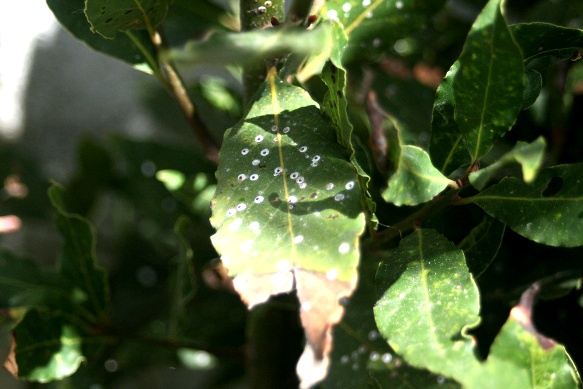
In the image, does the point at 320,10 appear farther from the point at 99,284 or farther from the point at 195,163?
the point at 99,284

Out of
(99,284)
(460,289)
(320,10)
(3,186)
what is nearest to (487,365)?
(460,289)

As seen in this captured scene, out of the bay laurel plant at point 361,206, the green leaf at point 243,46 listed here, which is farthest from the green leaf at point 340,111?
the green leaf at point 243,46

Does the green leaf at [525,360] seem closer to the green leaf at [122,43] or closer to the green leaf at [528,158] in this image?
the green leaf at [528,158]

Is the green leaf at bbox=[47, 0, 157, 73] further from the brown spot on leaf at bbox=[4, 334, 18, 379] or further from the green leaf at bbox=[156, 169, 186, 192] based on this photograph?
the brown spot on leaf at bbox=[4, 334, 18, 379]

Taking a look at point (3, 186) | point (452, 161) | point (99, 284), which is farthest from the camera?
point (3, 186)

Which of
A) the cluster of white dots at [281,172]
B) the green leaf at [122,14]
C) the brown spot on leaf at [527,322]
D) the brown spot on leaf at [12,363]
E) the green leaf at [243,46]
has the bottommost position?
the brown spot on leaf at [12,363]

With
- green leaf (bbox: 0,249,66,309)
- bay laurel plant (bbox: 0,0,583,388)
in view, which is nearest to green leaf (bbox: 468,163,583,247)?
bay laurel plant (bbox: 0,0,583,388)
